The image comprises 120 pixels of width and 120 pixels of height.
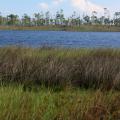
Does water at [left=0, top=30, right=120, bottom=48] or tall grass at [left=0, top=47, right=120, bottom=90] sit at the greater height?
tall grass at [left=0, top=47, right=120, bottom=90]

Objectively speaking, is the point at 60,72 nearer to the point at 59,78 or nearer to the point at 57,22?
the point at 59,78

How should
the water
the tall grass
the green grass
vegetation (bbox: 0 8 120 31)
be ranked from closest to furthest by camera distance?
the green grass, the tall grass, the water, vegetation (bbox: 0 8 120 31)

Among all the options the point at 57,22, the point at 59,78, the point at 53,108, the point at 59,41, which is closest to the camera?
the point at 53,108

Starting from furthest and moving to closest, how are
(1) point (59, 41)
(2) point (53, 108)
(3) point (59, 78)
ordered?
(1) point (59, 41)
(3) point (59, 78)
(2) point (53, 108)

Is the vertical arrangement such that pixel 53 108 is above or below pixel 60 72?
above

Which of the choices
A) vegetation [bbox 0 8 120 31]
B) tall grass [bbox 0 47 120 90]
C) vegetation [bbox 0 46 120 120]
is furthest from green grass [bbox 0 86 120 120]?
vegetation [bbox 0 8 120 31]

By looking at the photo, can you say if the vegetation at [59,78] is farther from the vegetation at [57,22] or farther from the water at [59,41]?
the vegetation at [57,22]

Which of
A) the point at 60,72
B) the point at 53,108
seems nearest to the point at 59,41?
the point at 60,72

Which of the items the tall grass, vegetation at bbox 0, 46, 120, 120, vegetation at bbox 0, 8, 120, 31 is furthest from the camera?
vegetation at bbox 0, 8, 120, 31

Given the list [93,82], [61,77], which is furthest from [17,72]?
[93,82]

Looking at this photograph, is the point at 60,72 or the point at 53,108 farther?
the point at 60,72

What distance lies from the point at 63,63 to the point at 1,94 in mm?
4841

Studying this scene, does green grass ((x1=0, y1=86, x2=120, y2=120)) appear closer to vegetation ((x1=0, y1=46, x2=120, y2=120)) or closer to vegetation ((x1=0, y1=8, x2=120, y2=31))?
vegetation ((x1=0, y1=46, x2=120, y2=120))

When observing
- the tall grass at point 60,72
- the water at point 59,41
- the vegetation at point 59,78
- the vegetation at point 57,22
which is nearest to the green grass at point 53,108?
the vegetation at point 59,78
